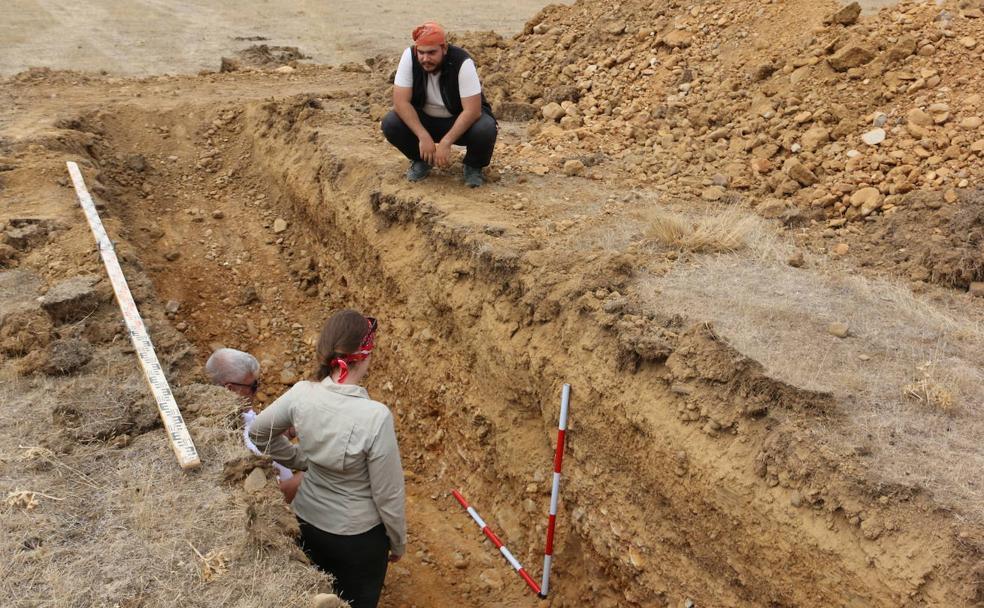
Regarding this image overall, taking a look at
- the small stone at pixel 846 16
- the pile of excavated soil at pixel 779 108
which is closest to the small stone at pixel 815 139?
the pile of excavated soil at pixel 779 108

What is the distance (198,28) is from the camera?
15242mm

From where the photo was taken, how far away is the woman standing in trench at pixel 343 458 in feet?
10.1

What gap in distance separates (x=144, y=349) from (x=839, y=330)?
3857 mm

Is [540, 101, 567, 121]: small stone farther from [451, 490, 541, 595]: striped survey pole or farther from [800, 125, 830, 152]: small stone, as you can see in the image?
[451, 490, 541, 595]: striped survey pole

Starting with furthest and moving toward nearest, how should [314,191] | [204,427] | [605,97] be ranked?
[605,97], [314,191], [204,427]

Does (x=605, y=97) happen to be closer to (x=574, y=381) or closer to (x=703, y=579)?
(x=574, y=381)

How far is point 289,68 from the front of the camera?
11484mm

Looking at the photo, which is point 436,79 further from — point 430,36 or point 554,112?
point 554,112

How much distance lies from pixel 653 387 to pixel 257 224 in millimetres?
5045

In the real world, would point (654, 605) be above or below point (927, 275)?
below

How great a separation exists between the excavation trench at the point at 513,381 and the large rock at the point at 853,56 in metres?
2.84

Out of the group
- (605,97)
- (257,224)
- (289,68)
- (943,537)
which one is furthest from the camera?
(289,68)

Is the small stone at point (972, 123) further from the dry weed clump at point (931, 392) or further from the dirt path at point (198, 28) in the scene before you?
the dirt path at point (198, 28)

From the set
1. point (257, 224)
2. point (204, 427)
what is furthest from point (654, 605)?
point (257, 224)
